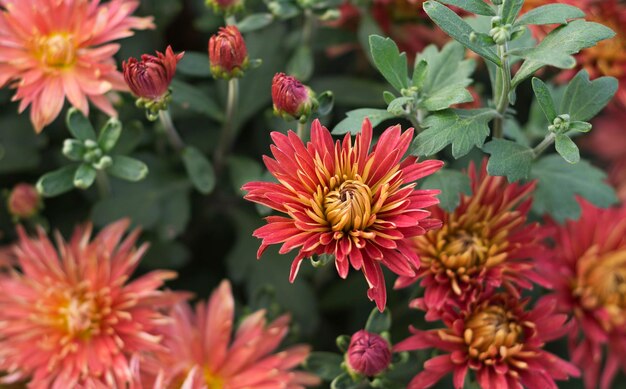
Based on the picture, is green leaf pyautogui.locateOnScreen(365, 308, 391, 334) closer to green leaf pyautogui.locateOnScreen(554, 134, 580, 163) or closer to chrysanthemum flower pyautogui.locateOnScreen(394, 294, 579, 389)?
chrysanthemum flower pyautogui.locateOnScreen(394, 294, 579, 389)

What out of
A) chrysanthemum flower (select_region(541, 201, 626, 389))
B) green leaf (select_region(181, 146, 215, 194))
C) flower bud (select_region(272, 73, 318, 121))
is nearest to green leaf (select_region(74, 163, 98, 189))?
green leaf (select_region(181, 146, 215, 194))

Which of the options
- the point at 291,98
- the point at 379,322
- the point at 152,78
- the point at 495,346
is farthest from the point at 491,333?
the point at 152,78

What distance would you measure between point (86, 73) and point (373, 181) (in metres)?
0.40

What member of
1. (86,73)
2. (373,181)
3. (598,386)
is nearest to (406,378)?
(373,181)

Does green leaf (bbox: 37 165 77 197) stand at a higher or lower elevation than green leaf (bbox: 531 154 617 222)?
higher

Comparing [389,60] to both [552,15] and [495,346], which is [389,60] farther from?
[495,346]

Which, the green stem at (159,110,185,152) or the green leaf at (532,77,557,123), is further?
the green stem at (159,110,185,152)

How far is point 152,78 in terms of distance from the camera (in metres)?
0.81

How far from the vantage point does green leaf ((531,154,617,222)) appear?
0.94m

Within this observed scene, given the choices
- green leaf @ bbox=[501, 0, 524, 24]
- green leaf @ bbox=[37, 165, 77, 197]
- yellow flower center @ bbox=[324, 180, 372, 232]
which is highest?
green leaf @ bbox=[501, 0, 524, 24]

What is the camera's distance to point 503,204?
87cm

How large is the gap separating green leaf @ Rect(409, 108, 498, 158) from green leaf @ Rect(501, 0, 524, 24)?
0.32 ft

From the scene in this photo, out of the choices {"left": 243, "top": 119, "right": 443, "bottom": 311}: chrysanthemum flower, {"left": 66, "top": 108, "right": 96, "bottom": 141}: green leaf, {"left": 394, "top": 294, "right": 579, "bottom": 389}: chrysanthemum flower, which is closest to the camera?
{"left": 243, "top": 119, "right": 443, "bottom": 311}: chrysanthemum flower

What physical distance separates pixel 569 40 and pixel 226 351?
55 cm
